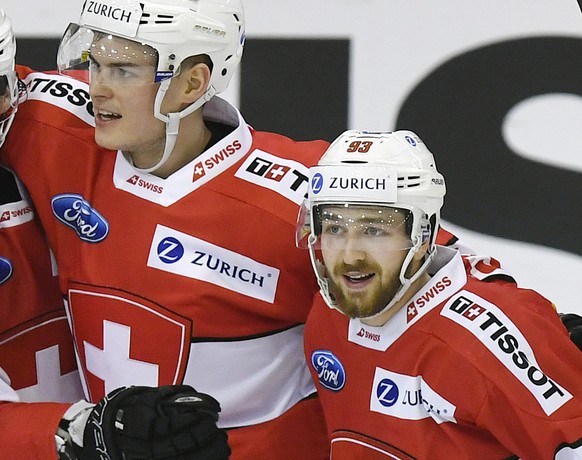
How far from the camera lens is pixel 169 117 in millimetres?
2432

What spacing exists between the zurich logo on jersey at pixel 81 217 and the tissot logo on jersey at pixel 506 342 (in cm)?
64

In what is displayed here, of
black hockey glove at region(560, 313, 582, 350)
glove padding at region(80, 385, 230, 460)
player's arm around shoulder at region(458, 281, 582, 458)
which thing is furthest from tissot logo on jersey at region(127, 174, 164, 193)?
black hockey glove at region(560, 313, 582, 350)

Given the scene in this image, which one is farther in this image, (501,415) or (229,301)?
(229,301)

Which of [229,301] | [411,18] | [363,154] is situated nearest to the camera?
[363,154]

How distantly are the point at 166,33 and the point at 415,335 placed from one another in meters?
0.67

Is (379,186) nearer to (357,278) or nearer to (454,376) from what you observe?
(357,278)

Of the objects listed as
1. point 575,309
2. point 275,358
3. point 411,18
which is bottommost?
point 575,309

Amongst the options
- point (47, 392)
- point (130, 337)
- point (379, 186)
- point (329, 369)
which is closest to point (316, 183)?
point (379, 186)

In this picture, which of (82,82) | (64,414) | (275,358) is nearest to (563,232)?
(275,358)

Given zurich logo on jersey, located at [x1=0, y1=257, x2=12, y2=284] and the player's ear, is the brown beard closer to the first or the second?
the player's ear

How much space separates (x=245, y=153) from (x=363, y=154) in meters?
0.31

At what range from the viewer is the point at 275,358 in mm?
2506

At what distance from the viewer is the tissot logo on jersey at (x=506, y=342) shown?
6.97ft

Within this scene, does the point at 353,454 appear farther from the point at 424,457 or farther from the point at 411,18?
the point at 411,18
